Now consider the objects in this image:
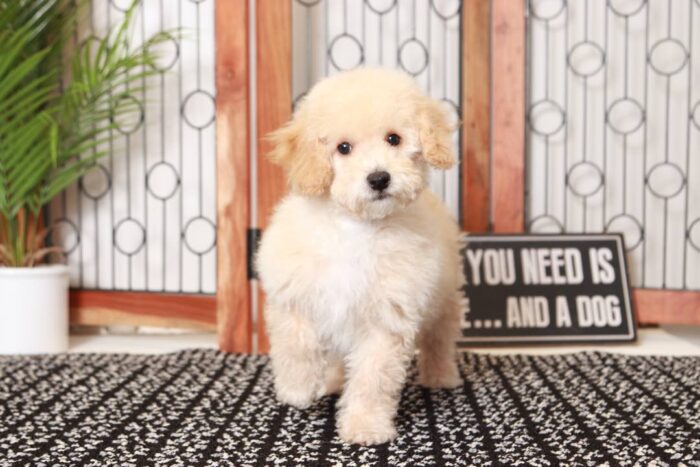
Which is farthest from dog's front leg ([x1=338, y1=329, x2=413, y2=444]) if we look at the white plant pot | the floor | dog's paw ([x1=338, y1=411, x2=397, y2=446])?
the white plant pot

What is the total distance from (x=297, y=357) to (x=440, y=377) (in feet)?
1.65

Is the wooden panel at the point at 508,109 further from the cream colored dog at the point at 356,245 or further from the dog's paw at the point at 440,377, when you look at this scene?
the cream colored dog at the point at 356,245

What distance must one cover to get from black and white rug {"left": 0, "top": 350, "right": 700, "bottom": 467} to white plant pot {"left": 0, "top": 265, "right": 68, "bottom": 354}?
7.1 inches

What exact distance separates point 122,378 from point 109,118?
1015 mm

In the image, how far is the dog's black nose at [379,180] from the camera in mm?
1536

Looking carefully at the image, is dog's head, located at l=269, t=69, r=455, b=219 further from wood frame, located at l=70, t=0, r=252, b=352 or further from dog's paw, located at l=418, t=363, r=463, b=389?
wood frame, located at l=70, t=0, r=252, b=352

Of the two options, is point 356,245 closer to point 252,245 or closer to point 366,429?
point 366,429

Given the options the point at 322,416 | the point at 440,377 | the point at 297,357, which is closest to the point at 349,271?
the point at 297,357

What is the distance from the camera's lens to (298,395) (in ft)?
5.67

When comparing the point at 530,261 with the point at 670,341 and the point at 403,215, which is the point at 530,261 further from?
the point at 403,215

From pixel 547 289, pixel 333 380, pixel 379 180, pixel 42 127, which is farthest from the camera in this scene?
pixel 547 289

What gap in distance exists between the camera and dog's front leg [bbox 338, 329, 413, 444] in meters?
1.63

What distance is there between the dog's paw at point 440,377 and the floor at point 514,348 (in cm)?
53

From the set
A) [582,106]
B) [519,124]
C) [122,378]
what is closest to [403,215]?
[122,378]
